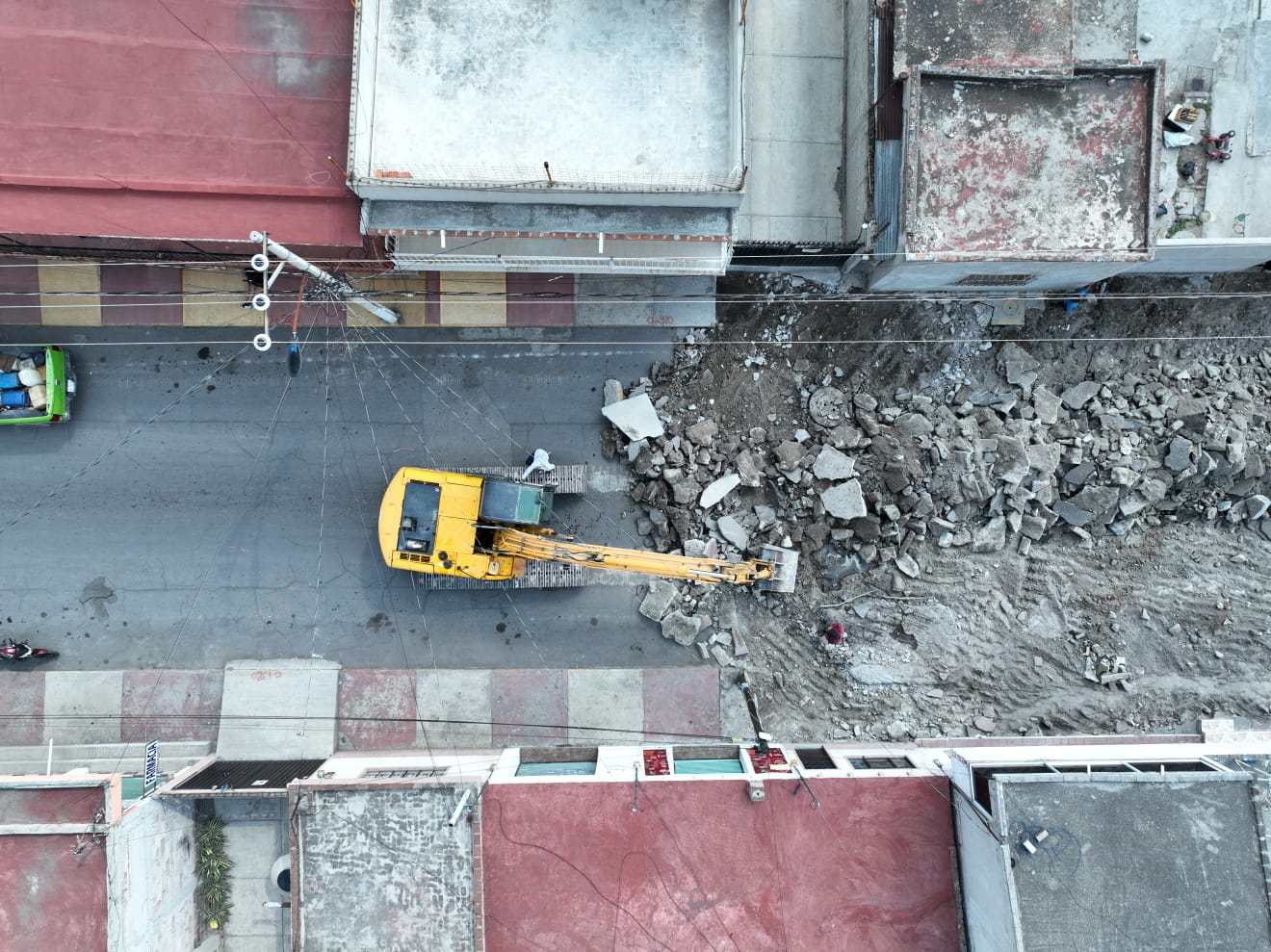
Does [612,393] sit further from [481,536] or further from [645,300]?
[481,536]

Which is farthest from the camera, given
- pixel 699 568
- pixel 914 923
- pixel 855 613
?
pixel 855 613

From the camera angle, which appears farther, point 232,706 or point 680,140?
point 232,706

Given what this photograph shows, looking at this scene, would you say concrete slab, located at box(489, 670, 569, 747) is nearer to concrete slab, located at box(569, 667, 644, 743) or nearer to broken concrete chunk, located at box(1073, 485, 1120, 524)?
concrete slab, located at box(569, 667, 644, 743)

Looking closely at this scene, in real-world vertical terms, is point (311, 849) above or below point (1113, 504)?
below

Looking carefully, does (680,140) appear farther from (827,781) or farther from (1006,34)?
(827,781)

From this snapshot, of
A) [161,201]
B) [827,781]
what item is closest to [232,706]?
[161,201]

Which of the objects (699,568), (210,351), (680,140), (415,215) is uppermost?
(680,140)
